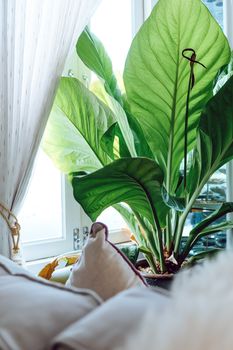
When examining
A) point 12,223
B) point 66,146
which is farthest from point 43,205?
point 12,223

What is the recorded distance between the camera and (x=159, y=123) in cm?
168

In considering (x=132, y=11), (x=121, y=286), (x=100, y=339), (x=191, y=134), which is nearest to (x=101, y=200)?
(x=191, y=134)

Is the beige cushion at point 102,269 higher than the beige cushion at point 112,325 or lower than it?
lower

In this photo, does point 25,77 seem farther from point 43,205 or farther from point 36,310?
point 36,310

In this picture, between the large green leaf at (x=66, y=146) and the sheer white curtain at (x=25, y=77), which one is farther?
the large green leaf at (x=66, y=146)

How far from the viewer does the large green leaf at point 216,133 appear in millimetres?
1471

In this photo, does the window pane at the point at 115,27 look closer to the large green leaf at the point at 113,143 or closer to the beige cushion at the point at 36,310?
the large green leaf at the point at 113,143

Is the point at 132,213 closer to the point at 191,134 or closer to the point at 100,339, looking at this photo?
the point at 191,134

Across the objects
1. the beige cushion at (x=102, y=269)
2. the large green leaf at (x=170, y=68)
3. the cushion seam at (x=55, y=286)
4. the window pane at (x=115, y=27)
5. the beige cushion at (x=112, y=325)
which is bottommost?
the beige cushion at (x=102, y=269)

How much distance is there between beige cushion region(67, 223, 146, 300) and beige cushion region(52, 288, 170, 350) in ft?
1.06

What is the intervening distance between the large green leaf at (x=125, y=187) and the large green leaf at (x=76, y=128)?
0.29 m

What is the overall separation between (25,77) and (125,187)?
0.52 meters

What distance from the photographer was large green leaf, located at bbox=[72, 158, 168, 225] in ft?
4.41

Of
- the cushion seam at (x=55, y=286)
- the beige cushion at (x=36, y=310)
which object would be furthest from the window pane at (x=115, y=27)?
the beige cushion at (x=36, y=310)
